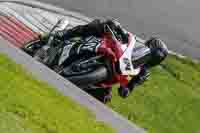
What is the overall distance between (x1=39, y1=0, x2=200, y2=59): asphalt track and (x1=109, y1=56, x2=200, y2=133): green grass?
53.4 inches

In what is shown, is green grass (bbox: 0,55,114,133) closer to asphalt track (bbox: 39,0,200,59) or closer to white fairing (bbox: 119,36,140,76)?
white fairing (bbox: 119,36,140,76)

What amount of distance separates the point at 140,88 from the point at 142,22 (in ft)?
13.2

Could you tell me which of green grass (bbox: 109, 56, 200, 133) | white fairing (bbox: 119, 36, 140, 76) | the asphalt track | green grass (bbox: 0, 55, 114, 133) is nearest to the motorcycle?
white fairing (bbox: 119, 36, 140, 76)

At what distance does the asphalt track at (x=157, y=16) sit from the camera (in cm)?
1509

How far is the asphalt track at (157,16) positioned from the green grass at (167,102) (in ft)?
4.45

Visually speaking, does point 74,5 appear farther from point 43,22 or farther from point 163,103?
point 163,103

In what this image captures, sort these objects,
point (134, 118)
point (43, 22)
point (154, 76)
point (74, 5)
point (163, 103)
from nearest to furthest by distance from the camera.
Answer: point (134, 118)
point (163, 103)
point (154, 76)
point (43, 22)
point (74, 5)

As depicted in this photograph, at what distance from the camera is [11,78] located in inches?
245

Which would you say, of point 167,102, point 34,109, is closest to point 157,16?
point 167,102

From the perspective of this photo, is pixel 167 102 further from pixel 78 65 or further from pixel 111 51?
pixel 78 65

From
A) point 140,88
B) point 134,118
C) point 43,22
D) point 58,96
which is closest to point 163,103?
point 140,88

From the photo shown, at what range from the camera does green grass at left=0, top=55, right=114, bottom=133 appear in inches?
209

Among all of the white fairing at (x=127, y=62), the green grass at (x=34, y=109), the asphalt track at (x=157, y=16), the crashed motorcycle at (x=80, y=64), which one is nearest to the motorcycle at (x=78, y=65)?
the crashed motorcycle at (x=80, y=64)

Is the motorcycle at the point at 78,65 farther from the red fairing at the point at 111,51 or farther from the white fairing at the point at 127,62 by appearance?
the white fairing at the point at 127,62
